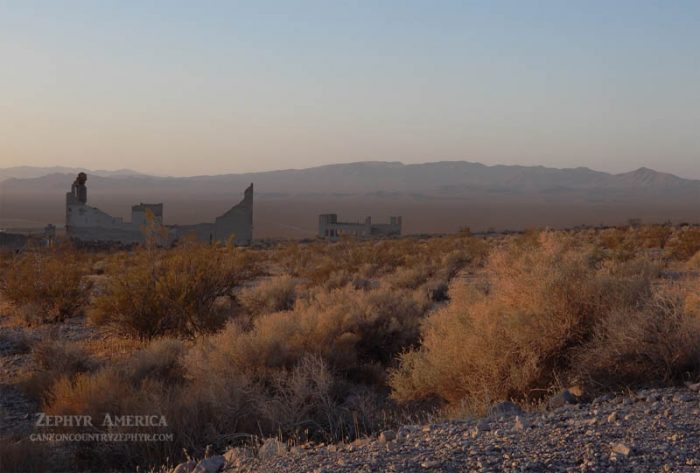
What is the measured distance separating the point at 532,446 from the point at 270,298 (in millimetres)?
11882

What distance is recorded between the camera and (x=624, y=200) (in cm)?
18362

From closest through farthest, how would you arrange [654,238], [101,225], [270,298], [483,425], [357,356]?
[483,425], [357,356], [270,298], [654,238], [101,225]

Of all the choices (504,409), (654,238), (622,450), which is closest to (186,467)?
(504,409)

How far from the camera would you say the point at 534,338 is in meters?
8.95

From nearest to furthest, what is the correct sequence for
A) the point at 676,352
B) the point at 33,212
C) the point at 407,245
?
the point at 676,352 → the point at 407,245 → the point at 33,212

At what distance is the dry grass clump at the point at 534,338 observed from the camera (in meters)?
8.57

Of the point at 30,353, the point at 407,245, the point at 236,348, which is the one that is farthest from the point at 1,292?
the point at 407,245

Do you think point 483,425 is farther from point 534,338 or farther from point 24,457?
point 24,457

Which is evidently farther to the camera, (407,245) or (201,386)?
(407,245)

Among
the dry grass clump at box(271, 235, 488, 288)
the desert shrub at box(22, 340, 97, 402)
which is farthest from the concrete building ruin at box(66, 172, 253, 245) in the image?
the desert shrub at box(22, 340, 97, 402)

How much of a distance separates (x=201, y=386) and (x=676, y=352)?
5.48 meters

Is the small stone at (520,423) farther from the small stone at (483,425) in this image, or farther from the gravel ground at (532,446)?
the small stone at (483,425)

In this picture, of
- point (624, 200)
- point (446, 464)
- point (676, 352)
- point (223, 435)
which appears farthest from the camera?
point (624, 200)

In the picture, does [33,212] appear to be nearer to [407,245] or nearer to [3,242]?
[3,242]
